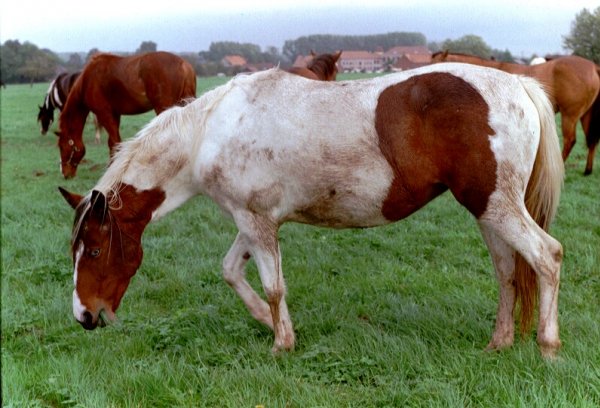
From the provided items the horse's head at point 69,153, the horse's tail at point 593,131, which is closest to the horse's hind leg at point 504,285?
the horse's tail at point 593,131

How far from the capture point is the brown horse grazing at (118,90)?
9430 millimetres

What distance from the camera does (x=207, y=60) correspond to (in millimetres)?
12977

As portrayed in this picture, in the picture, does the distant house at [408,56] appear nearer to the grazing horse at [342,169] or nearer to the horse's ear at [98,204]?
the grazing horse at [342,169]

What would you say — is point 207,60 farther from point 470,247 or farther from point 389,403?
point 389,403

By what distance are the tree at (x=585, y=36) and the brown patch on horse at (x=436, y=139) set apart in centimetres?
1931

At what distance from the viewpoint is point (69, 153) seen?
34.1 feet

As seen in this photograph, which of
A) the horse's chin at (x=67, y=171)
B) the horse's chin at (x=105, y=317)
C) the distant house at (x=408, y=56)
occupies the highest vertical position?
the distant house at (x=408, y=56)

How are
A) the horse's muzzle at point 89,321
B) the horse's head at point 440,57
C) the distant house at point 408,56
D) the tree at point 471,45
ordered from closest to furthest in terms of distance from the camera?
the horse's muzzle at point 89,321, the horse's head at point 440,57, the distant house at point 408,56, the tree at point 471,45

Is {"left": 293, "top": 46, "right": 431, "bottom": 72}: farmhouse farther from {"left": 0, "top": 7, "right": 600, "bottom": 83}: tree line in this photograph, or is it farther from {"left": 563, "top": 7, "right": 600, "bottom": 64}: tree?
{"left": 563, "top": 7, "right": 600, "bottom": 64}: tree

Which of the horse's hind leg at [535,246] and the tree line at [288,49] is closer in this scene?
the horse's hind leg at [535,246]

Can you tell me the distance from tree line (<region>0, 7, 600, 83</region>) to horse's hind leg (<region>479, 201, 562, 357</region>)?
6.33 ft

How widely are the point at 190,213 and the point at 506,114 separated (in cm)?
494

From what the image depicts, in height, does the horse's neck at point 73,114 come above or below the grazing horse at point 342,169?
below

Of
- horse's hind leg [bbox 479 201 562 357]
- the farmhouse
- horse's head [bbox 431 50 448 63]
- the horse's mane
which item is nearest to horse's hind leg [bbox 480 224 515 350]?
horse's hind leg [bbox 479 201 562 357]
